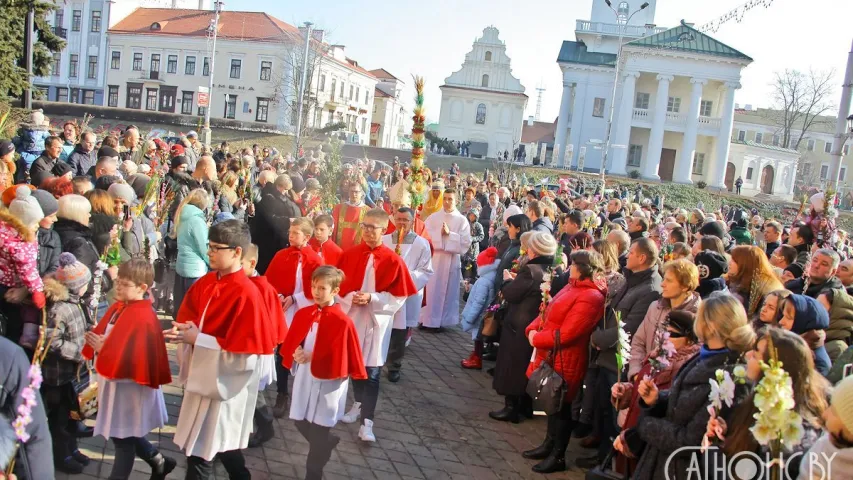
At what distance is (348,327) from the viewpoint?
16.4ft

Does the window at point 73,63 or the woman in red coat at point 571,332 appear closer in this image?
the woman in red coat at point 571,332

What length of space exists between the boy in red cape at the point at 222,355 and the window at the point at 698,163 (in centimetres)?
5684

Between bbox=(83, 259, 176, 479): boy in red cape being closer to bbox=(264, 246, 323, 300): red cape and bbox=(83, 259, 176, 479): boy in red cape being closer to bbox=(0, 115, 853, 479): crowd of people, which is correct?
bbox=(0, 115, 853, 479): crowd of people

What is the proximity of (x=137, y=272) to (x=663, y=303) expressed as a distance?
143 inches

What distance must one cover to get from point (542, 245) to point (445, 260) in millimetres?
3182

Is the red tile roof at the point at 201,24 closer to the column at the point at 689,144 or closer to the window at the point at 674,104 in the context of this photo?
the window at the point at 674,104

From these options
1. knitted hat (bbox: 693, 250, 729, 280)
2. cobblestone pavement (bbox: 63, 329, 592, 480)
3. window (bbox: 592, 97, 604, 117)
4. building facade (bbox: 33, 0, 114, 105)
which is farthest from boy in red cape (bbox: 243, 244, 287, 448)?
building facade (bbox: 33, 0, 114, 105)

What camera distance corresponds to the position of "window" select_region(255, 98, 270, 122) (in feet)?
212

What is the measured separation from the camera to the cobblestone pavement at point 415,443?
17.8 ft

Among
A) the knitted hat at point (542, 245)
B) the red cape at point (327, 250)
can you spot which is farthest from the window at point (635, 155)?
the red cape at point (327, 250)

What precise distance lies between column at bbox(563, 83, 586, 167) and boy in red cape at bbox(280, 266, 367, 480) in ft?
180

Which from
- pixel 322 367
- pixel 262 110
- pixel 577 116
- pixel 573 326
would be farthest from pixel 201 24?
pixel 322 367

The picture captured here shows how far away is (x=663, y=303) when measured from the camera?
17.4ft

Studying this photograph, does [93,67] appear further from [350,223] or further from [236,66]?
[350,223]
